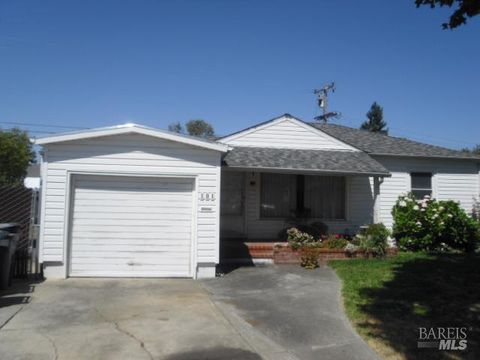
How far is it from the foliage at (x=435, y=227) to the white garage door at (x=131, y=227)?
724 cm

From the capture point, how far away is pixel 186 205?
9922mm

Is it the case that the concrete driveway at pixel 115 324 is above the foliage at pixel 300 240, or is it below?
below

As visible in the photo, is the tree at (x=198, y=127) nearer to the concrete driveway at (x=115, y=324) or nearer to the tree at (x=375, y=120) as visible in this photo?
the tree at (x=375, y=120)

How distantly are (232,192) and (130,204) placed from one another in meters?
4.37

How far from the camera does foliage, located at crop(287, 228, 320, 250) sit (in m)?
11.6

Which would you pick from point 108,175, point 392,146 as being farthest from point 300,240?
point 392,146

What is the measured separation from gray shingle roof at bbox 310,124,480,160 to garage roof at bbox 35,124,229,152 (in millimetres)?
6598

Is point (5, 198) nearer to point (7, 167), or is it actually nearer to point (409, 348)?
point (409, 348)

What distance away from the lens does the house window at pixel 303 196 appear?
1368 centimetres

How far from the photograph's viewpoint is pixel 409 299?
24.4 feet

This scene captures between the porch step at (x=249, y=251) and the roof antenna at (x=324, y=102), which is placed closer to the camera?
the porch step at (x=249, y=251)

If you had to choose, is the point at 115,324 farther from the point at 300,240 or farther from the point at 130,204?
the point at 300,240

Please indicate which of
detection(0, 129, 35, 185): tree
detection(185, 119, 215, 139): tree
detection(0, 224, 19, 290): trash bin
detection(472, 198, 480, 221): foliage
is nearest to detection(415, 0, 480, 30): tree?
detection(0, 224, 19, 290): trash bin

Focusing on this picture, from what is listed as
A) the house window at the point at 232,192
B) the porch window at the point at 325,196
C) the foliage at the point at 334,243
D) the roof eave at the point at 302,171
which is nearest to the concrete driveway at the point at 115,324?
the roof eave at the point at 302,171
